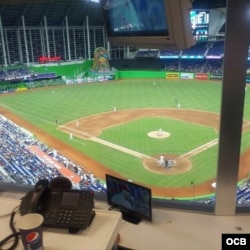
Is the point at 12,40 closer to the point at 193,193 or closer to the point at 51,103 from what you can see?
the point at 51,103

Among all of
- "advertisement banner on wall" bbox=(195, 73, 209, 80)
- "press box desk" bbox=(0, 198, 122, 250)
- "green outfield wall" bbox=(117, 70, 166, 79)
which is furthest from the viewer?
"green outfield wall" bbox=(117, 70, 166, 79)

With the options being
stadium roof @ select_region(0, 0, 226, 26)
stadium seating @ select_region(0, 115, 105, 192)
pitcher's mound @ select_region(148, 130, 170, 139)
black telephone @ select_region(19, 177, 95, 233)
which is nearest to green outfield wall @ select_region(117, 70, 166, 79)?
stadium roof @ select_region(0, 0, 226, 26)

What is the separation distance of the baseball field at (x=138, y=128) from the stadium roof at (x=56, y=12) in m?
5.86

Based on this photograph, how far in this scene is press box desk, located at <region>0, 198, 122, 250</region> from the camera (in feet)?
3.64

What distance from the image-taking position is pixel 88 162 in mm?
9375

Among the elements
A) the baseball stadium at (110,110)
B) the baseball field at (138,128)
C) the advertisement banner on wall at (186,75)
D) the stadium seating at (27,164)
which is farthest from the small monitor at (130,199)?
the advertisement banner on wall at (186,75)

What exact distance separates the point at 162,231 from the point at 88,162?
7.46 metres

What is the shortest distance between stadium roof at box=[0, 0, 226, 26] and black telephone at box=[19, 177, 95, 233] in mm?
21681

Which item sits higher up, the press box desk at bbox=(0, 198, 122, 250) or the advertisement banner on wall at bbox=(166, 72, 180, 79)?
the press box desk at bbox=(0, 198, 122, 250)

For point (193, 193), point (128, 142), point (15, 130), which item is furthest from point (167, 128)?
point (15, 130)

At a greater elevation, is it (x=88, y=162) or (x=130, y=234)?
(x=130, y=234)

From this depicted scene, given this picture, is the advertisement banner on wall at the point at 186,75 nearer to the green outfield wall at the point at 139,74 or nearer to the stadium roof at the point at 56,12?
the green outfield wall at the point at 139,74

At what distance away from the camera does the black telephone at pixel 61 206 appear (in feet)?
4.21

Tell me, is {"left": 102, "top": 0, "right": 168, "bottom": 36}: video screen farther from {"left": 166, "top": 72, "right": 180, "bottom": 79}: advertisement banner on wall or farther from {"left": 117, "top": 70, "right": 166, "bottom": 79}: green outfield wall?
{"left": 117, "top": 70, "right": 166, "bottom": 79}: green outfield wall
